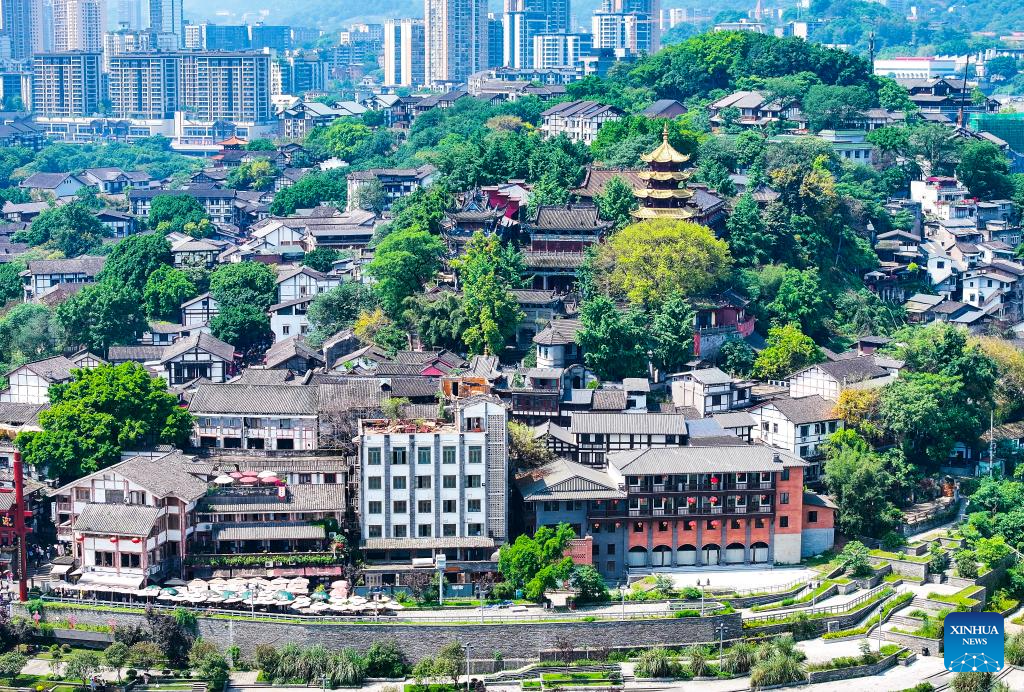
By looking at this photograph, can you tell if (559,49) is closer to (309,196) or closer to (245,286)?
(309,196)

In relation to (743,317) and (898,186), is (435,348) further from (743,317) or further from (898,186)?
(898,186)

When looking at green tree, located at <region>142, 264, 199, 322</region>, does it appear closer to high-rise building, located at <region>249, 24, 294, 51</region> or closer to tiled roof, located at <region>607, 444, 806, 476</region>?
tiled roof, located at <region>607, 444, 806, 476</region>

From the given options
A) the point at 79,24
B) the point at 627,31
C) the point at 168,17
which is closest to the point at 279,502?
the point at 627,31

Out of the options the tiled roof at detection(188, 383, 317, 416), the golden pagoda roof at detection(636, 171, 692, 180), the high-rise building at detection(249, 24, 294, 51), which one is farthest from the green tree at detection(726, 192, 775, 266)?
the high-rise building at detection(249, 24, 294, 51)

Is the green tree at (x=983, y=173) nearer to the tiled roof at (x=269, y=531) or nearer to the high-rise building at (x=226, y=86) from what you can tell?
the tiled roof at (x=269, y=531)

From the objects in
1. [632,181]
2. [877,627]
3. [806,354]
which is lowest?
[877,627]

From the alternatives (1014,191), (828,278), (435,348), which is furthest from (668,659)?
(1014,191)
